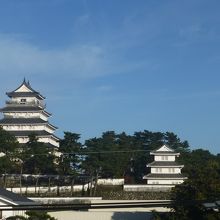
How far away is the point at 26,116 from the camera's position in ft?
245

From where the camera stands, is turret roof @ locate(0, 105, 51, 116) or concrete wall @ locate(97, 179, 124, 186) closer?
concrete wall @ locate(97, 179, 124, 186)

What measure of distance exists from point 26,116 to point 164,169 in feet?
63.6

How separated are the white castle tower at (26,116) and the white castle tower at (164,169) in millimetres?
12316

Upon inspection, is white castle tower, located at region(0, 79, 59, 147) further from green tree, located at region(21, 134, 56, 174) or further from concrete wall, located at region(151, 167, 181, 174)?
concrete wall, located at region(151, 167, 181, 174)

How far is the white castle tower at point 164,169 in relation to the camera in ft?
213

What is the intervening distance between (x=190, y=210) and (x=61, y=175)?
30539mm

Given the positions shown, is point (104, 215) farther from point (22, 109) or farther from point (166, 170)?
point (22, 109)

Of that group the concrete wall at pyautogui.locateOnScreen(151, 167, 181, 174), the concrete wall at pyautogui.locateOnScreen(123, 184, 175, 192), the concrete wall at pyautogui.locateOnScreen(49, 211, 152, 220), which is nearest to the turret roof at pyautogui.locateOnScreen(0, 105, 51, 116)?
the concrete wall at pyautogui.locateOnScreen(151, 167, 181, 174)

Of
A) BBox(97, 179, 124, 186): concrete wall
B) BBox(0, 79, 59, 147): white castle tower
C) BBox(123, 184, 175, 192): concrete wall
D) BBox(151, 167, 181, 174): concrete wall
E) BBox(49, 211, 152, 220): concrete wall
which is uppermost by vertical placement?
BBox(0, 79, 59, 147): white castle tower

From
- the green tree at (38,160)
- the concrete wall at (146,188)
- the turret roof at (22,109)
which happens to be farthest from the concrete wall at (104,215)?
the turret roof at (22,109)

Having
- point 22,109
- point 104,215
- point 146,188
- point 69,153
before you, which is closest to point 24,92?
point 22,109

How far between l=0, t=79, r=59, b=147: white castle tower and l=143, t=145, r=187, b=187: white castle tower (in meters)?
12.3

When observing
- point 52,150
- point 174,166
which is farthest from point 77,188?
point 174,166

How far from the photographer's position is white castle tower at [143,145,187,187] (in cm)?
6481
